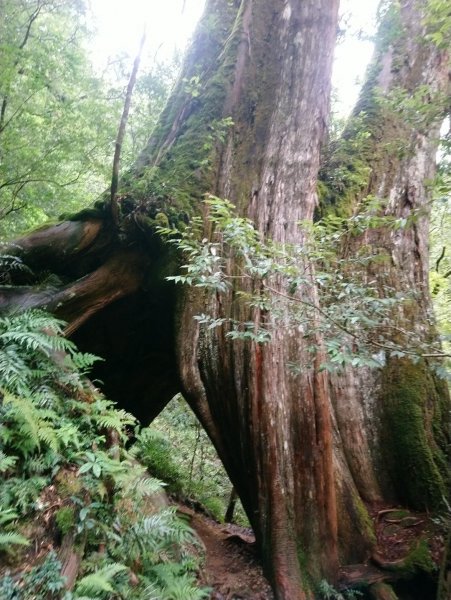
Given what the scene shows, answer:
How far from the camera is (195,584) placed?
10.6 ft

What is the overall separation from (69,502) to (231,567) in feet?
8.57

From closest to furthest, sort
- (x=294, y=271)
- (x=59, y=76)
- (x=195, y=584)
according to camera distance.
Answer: (x=294, y=271) → (x=195, y=584) → (x=59, y=76)

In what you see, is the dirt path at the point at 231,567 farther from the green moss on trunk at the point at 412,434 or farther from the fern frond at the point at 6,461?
the fern frond at the point at 6,461

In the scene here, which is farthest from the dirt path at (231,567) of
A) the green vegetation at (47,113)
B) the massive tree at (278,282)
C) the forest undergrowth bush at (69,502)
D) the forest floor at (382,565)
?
the green vegetation at (47,113)

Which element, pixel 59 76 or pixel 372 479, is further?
pixel 59 76

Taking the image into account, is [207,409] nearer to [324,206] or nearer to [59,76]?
[324,206]

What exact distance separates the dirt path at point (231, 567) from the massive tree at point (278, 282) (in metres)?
0.38

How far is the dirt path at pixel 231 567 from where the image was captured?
3.81 metres

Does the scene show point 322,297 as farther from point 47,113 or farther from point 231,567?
point 47,113

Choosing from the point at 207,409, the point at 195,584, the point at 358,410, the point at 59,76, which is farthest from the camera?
the point at 59,76

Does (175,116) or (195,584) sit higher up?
(175,116)

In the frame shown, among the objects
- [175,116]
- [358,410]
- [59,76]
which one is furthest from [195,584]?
[59,76]

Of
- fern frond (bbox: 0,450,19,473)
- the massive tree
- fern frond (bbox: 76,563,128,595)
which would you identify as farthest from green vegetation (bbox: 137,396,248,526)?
fern frond (bbox: 76,563,128,595)

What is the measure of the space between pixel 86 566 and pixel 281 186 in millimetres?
4125
